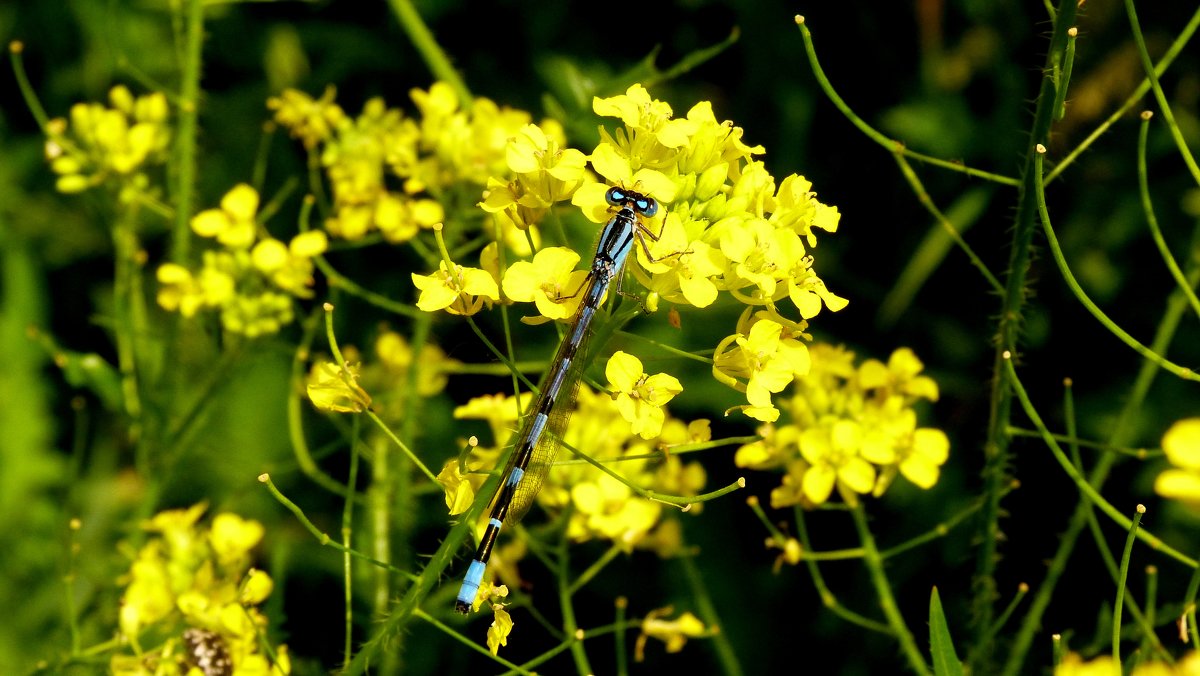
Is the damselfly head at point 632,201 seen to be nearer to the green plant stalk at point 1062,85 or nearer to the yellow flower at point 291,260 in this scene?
the green plant stalk at point 1062,85

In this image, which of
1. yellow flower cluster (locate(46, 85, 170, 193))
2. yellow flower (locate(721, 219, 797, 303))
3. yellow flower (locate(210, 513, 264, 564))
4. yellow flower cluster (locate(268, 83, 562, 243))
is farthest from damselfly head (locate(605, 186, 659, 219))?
yellow flower cluster (locate(46, 85, 170, 193))

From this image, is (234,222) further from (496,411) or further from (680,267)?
(680,267)

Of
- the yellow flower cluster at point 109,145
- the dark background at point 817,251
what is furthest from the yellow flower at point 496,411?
the yellow flower cluster at point 109,145

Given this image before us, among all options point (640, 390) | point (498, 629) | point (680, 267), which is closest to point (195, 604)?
point (498, 629)

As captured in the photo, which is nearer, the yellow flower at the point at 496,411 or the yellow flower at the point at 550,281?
the yellow flower at the point at 550,281

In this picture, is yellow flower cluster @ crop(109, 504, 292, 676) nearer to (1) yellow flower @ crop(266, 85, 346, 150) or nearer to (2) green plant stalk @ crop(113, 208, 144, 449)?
(2) green plant stalk @ crop(113, 208, 144, 449)

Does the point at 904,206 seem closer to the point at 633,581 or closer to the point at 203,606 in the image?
the point at 633,581

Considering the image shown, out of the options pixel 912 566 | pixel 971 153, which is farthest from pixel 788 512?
pixel 971 153
